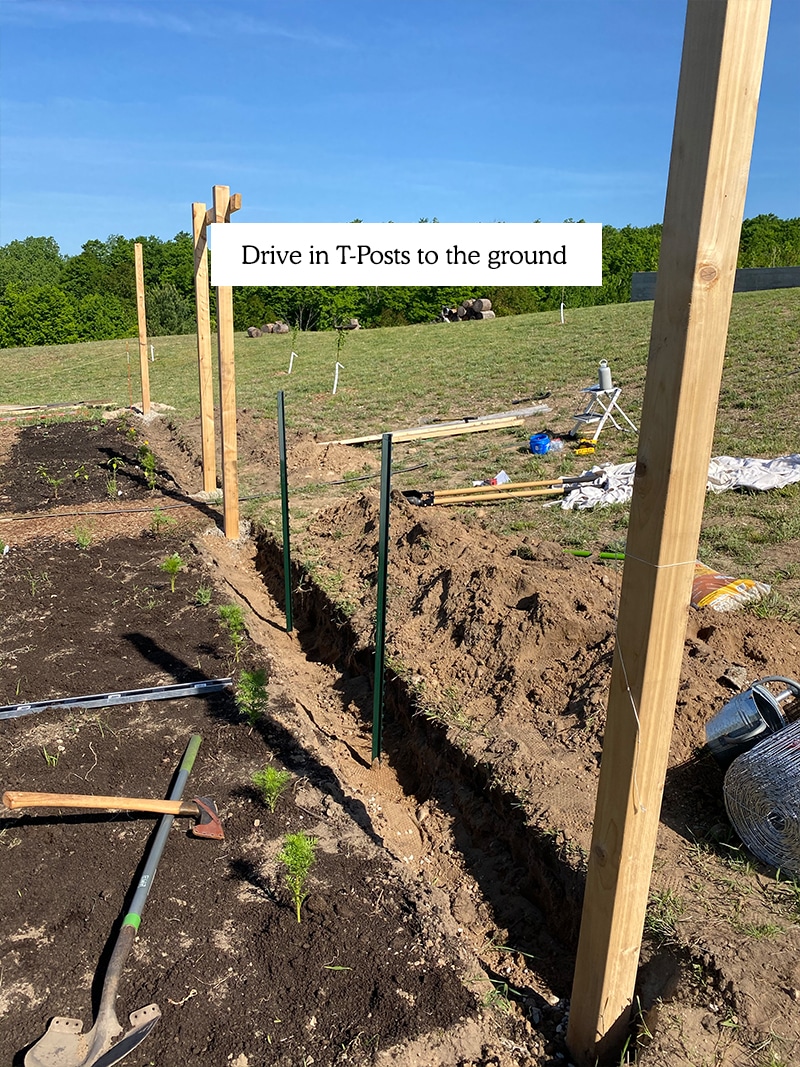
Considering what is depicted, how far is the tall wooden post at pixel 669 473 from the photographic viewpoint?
70.3 inches

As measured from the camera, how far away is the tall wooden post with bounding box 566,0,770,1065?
179 centimetres

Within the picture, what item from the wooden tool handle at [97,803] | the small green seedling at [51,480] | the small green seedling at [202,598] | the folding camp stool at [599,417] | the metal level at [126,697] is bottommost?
the small green seedling at [51,480]

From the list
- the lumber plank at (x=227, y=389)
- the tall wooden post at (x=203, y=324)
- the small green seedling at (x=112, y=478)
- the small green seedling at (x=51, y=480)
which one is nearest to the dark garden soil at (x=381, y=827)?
the lumber plank at (x=227, y=389)

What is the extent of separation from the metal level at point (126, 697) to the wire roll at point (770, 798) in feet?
10.4

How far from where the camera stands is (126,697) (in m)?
5.00

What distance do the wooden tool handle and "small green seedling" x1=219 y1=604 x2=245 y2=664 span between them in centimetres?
185

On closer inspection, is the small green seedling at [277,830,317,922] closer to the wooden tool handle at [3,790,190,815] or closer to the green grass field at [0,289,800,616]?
the wooden tool handle at [3,790,190,815]

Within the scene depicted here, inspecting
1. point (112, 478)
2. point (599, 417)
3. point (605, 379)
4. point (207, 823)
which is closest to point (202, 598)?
point (207, 823)

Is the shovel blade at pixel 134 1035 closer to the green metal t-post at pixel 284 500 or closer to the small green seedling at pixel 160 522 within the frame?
the green metal t-post at pixel 284 500

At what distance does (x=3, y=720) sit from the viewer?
4750mm

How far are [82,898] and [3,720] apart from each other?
174 centimetres

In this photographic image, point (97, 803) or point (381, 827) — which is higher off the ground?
point (97, 803)

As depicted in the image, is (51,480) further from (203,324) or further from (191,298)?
(191,298)

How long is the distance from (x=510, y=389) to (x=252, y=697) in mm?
13525
